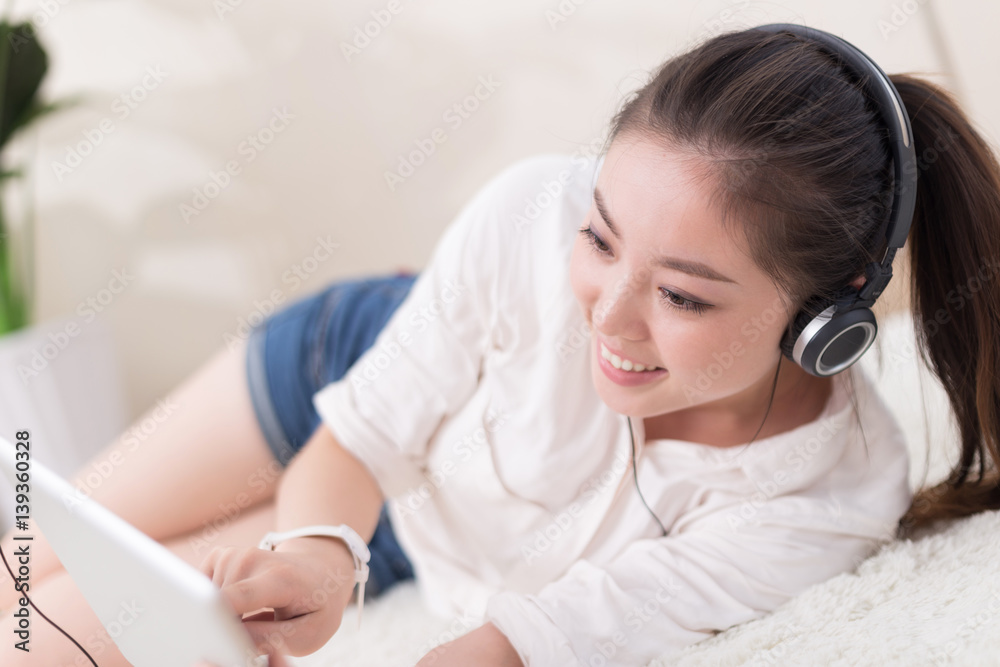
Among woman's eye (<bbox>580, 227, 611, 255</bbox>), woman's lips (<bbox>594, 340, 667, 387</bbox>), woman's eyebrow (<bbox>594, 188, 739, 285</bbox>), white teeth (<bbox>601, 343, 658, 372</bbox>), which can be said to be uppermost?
woman's eye (<bbox>580, 227, 611, 255</bbox>)

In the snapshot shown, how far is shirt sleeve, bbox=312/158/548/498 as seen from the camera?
39.4 inches

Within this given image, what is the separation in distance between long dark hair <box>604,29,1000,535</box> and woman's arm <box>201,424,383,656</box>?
19.6 inches

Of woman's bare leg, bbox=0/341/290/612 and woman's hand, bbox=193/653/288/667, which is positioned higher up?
woman's hand, bbox=193/653/288/667

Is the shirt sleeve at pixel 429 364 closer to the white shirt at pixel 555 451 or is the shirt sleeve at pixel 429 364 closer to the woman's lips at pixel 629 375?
the white shirt at pixel 555 451

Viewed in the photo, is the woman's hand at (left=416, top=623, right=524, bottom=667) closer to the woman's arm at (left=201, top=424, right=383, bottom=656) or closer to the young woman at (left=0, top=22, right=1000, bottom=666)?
the young woman at (left=0, top=22, right=1000, bottom=666)

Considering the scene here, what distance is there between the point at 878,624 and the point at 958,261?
39 centimetres

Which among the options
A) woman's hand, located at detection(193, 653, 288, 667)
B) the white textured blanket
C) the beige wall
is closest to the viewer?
woman's hand, located at detection(193, 653, 288, 667)

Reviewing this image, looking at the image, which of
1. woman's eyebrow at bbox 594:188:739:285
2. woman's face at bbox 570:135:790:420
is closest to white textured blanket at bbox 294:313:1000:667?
woman's face at bbox 570:135:790:420

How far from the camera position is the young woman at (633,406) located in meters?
0.75

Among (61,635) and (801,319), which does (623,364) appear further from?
(61,635)

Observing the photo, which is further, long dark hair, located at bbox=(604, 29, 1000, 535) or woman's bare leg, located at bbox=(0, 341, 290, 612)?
woman's bare leg, located at bbox=(0, 341, 290, 612)

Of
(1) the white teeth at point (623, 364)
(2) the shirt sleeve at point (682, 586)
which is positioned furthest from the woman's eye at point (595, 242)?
(2) the shirt sleeve at point (682, 586)

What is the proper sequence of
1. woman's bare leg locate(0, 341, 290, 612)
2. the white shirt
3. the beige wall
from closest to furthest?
the white shirt → woman's bare leg locate(0, 341, 290, 612) → the beige wall

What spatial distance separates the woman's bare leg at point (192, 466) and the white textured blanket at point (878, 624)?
9.8 inches
